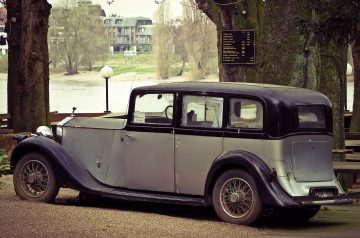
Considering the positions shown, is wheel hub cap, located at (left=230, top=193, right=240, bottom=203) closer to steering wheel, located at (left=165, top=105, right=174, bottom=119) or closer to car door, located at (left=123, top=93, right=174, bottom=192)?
car door, located at (left=123, top=93, right=174, bottom=192)

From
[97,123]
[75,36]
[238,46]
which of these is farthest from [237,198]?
[75,36]

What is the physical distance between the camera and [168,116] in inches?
531

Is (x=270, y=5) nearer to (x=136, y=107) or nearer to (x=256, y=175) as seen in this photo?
(x=136, y=107)

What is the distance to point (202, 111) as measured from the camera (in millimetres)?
13383

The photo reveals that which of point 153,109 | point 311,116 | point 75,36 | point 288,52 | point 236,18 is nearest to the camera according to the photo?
point 311,116

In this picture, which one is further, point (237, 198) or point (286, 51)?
point (286, 51)

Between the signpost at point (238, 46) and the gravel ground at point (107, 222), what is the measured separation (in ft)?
41.9

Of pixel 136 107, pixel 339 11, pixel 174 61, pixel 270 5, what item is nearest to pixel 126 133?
pixel 136 107

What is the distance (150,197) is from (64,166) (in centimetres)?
119

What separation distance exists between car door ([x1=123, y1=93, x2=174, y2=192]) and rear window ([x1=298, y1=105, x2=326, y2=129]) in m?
1.41

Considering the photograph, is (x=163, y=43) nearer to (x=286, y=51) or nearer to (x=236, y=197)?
(x=286, y=51)

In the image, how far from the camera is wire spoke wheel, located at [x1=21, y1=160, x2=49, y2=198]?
14.3 meters

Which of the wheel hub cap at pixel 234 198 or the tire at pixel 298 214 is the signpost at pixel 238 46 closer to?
the tire at pixel 298 214

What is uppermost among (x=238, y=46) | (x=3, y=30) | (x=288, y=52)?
(x=3, y=30)
